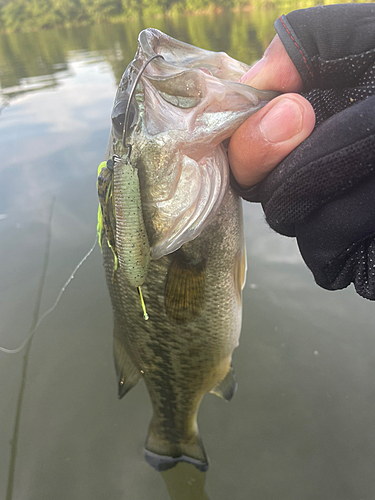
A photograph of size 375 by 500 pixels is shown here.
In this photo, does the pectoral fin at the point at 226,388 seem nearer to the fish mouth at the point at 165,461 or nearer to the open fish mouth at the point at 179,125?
the fish mouth at the point at 165,461

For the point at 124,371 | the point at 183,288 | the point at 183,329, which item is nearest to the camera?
the point at 183,288

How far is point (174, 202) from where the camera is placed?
115 cm

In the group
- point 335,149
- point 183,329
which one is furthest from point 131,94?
point 183,329

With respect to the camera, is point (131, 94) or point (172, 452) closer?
point (131, 94)

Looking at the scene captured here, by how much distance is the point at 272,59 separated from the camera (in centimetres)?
104

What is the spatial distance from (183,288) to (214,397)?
1.19 m

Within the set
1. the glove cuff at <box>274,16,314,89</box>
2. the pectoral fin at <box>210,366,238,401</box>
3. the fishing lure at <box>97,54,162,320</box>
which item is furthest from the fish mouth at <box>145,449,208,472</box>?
the glove cuff at <box>274,16,314,89</box>

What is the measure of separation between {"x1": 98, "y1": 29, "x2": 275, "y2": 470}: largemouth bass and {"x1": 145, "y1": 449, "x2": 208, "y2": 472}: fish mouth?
2.11ft

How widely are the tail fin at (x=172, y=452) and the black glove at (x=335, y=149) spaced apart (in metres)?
1.43

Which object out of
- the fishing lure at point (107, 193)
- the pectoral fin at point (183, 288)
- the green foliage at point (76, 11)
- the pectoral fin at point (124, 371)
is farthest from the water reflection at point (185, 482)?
the green foliage at point (76, 11)

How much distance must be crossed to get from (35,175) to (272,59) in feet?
13.8

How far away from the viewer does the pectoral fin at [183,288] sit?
140 centimetres

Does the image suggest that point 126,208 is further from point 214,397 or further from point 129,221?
point 214,397

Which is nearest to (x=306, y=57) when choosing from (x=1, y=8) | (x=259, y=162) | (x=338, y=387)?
(x=259, y=162)
